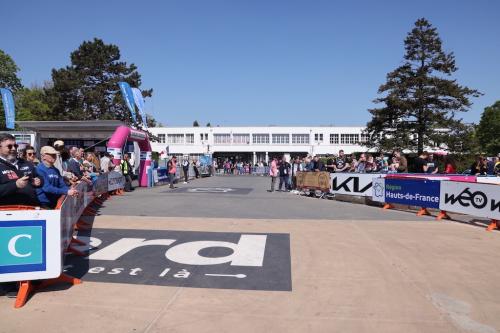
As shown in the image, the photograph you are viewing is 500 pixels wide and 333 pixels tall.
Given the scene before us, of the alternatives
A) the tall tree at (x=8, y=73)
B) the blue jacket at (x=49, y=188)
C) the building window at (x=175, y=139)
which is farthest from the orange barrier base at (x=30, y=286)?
the building window at (x=175, y=139)

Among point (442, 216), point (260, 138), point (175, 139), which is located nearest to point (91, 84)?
point (175, 139)

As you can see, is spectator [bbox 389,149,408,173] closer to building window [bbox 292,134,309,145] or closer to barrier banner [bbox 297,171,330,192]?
barrier banner [bbox 297,171,330,192]

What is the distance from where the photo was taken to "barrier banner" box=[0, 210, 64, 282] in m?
4.93

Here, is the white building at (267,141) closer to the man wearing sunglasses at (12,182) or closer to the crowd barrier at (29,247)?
the man wearing sunglasses at (12,182)

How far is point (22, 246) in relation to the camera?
5.00 m

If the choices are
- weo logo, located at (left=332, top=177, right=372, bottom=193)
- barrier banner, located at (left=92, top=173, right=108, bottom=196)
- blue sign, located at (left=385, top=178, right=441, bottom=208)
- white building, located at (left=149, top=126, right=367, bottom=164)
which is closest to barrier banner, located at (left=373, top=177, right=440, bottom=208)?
blue sign, located at (left=385, top=178, right=441, bottom=208)

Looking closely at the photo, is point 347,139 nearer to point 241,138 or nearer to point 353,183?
point 241,138

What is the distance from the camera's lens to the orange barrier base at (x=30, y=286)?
4.72m

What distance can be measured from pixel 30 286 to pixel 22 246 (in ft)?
1.71

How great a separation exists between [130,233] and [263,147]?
6885cm

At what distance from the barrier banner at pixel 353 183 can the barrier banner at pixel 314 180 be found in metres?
0.35

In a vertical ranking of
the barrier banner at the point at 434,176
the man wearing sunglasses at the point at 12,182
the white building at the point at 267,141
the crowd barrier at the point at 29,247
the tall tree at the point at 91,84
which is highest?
the tall tree at the point at 91,84

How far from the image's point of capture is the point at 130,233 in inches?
346

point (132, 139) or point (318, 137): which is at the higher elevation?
point (318, 137)
